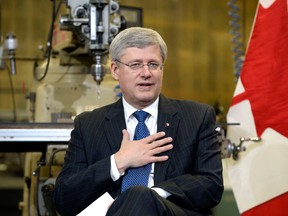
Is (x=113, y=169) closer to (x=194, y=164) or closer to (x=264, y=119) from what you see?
(x=194, y=164)

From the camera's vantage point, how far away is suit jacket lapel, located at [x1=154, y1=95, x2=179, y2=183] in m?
1.55

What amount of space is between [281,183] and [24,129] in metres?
0.99

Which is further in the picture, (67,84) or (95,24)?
(67,84)

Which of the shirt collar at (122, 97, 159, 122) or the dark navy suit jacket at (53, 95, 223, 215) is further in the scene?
the shirt collar at (122, 97, 159, 122)

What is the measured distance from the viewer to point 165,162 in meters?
1.56

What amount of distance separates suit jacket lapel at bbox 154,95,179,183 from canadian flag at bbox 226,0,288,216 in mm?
528

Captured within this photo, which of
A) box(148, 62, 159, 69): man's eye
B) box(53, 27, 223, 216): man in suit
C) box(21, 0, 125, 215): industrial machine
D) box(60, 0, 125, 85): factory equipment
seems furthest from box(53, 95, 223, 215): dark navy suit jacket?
box(60, 0, 125, 85): factory equipment

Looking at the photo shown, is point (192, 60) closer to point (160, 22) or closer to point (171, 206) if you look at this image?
point (160, 22)

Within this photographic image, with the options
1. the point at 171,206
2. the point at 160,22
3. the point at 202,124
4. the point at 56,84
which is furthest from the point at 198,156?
the point at 160,22

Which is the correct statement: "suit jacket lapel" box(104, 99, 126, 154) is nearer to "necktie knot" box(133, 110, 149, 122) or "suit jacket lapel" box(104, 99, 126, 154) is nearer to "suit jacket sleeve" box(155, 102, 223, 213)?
"necktie knot" box(133, 110, 149, 122)

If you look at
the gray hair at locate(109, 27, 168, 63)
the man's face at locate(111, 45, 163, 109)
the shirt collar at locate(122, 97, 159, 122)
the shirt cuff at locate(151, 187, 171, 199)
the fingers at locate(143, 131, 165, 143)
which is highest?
the gray hair at locate(109, 27, 168, 63)

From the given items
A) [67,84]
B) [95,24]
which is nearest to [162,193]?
[95,24]

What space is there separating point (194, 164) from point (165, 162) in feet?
0.33

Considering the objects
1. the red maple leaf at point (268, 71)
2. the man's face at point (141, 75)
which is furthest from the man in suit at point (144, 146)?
the red maple leaf at point (268, 71)
